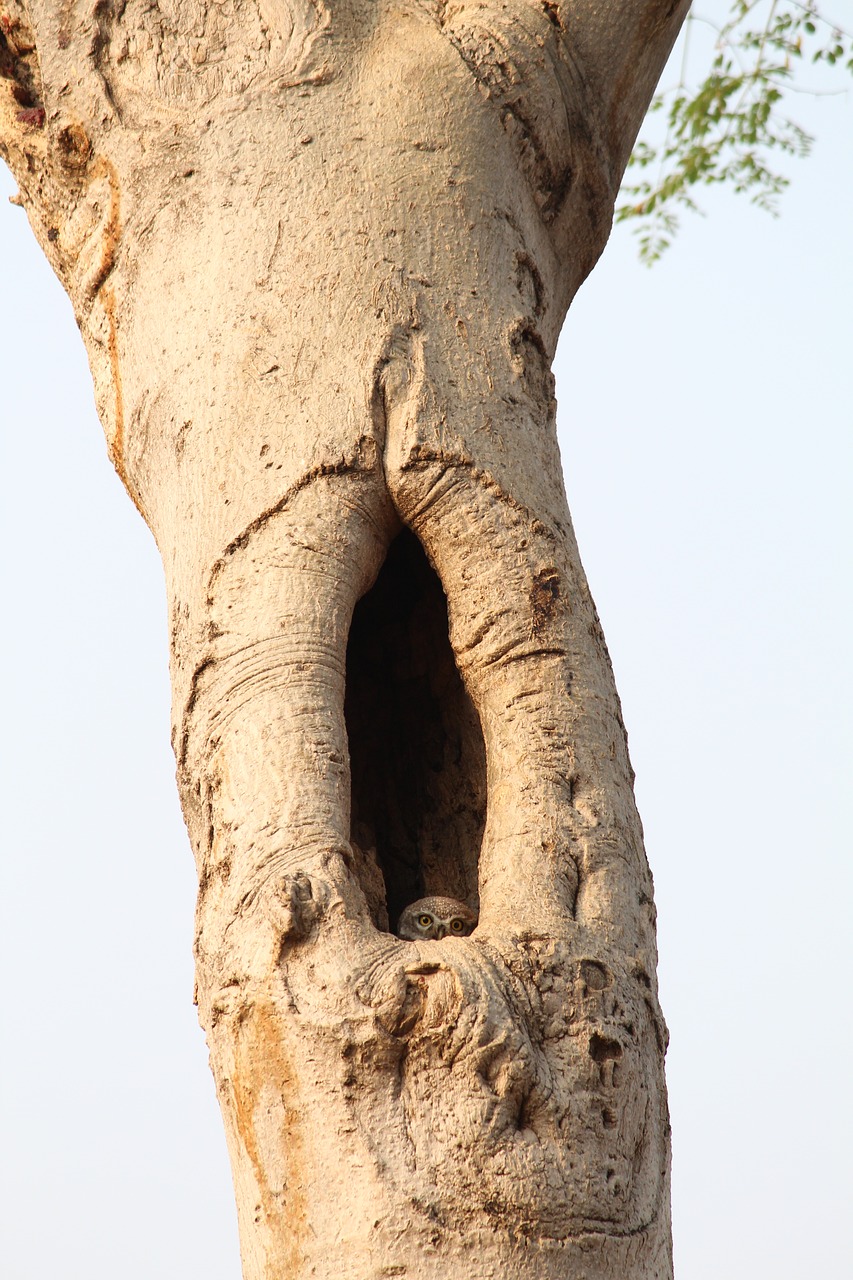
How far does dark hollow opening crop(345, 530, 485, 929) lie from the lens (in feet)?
10.5

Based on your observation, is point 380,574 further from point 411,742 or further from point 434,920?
point 434,920

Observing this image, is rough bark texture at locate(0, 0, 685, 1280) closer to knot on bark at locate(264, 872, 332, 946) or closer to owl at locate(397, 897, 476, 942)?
knot on bark at locate(264, 872, 332, 946)

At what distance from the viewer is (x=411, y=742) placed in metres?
3.33

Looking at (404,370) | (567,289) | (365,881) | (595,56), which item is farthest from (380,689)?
(595,56)

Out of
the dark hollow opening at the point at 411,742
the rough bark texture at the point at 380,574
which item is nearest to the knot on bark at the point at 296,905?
the rough bark texture at the point at 380,574

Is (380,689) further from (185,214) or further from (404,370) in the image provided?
(185,214)

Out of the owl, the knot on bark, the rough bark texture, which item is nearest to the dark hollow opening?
the rough bark texture

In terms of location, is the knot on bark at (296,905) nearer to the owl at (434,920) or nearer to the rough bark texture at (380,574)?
the rough bark texture at (380,574)

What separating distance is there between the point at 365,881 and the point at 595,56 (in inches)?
71.2

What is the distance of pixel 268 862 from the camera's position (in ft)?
8.20

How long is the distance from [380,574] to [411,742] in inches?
13.6

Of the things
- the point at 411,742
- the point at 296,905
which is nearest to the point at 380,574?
the point at 411,742

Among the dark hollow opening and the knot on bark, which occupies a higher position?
the dark hollow opening

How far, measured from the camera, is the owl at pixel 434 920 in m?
2.84
